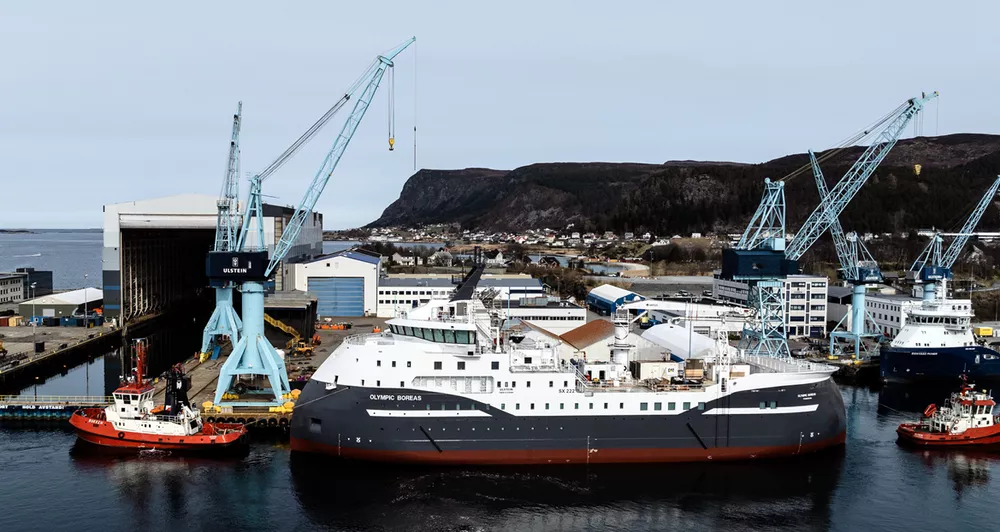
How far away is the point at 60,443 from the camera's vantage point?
26.4 m

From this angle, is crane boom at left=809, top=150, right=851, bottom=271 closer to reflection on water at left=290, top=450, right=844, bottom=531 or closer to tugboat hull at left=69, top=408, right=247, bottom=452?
reflection on water at left=290, top=450, right=844, bottom=531

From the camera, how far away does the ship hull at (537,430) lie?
2403cm

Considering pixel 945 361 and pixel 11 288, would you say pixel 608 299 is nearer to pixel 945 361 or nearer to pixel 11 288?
pixel 945 361

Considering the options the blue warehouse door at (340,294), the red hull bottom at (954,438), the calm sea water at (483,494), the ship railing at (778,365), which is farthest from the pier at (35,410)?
the red hull bottom at (954,438)

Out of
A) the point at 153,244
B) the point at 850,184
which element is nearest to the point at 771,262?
the point at 850,184

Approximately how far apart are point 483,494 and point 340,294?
38.5 m

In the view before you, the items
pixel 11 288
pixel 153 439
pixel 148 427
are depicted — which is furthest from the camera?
pixel 11 288

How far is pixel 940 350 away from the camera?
37156 mm

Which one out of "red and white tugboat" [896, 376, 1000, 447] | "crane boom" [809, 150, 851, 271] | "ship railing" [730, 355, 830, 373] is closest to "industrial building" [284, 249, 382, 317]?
"crane boom" [809, 150, 851, 271]

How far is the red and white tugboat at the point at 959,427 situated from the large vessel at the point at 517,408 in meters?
4.67

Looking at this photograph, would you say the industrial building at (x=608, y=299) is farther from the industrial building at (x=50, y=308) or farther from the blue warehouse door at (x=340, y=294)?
the industrial building at (x=50, y=308)

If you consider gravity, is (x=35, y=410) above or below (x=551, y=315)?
below

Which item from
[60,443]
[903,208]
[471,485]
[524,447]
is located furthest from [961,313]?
[903,208]

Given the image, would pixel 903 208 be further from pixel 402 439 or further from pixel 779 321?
pixel 402 439
